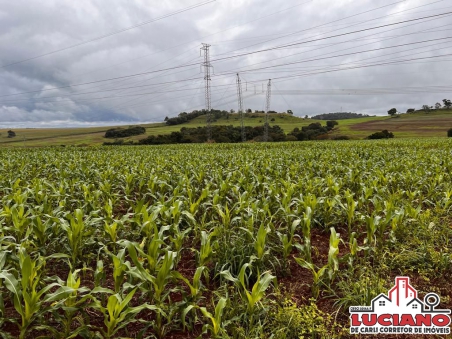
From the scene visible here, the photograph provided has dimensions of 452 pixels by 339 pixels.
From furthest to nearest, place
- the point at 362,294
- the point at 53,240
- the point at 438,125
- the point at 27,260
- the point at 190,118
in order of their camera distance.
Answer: the point at 190,118 → the point at 438,125 → the point at 53,240 → the point at 362,294 → the point at 27,260

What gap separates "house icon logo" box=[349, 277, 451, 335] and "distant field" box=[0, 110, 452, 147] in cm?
6369

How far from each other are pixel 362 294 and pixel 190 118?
348 ft

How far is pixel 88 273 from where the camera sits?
132 inches

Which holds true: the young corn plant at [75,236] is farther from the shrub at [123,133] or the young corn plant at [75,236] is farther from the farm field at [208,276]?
the shrub at [123,133]

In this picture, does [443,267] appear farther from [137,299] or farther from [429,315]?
[137,299]

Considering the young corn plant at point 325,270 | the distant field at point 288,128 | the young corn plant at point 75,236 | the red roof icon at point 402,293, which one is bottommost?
the red roof icon at point 402,293

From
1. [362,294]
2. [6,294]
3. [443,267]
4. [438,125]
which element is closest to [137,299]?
[6,294]

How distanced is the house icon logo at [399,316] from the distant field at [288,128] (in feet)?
209

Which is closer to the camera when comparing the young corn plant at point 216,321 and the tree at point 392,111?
the young corn plant at point 216,321

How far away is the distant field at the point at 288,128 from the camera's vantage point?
2536 inches

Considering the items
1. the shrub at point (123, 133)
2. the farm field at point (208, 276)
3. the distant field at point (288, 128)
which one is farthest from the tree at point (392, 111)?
the farm field at point (208, 276)

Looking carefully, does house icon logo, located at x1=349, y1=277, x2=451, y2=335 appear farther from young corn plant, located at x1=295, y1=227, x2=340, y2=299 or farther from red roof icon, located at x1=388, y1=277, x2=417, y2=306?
young corn plant, located at x1=295, y1=227, x2=340, y2=299

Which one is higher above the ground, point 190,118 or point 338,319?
point 190,118

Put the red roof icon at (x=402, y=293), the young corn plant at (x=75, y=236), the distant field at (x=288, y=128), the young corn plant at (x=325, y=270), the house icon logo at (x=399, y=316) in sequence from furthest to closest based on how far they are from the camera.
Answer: the distant field at (x=288, y=128)
the young corn plant at (x=75, y=236)
the young corn plant at (x=325, y=270)
the red roof icon at (x=402, y=293)
the house icon logo at (x=399, y=316)
